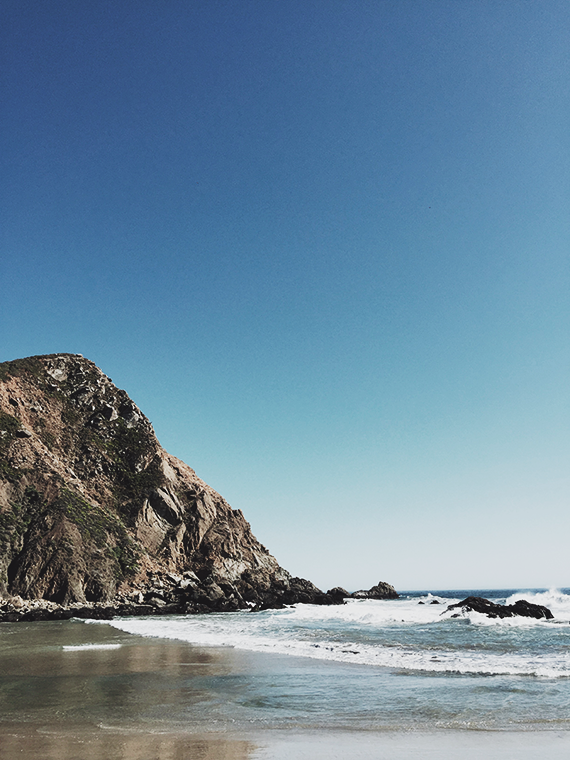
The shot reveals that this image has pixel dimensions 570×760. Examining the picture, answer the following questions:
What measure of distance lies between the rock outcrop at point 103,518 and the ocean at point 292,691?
72.0 ft

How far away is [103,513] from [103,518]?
1.34m

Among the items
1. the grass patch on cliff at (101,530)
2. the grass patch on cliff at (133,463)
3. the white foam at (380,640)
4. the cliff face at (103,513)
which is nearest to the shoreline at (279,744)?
the white foam at (380,640)

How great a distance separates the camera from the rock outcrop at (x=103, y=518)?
47.6m

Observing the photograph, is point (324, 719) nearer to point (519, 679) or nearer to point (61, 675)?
point (519, 679)

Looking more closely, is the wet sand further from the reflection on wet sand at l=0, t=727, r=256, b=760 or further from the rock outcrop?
the rock outcrop

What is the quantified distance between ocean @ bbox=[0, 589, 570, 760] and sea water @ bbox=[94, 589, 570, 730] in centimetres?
5

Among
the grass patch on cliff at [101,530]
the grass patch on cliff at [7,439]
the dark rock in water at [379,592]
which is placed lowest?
the dark rock in water at [379,592]

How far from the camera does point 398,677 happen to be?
15.5 meters

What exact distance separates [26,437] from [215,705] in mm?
52779

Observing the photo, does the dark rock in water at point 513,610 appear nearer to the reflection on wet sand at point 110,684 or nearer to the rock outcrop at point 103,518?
the rock outcrop at point 103,518

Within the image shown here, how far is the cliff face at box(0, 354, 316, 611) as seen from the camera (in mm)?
48375

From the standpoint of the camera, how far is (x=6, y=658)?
778 inches

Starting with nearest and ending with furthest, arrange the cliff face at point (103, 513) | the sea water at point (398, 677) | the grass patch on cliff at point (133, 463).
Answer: the sea water at point (398, 677), the cliff face at point (103, 513), the grass patch on cliff at point (133, 463)

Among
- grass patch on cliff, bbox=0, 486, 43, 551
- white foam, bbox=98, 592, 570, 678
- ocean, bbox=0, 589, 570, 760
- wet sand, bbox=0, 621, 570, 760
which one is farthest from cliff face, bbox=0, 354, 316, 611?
wet sand, bbox=0, 621, 570, 760
